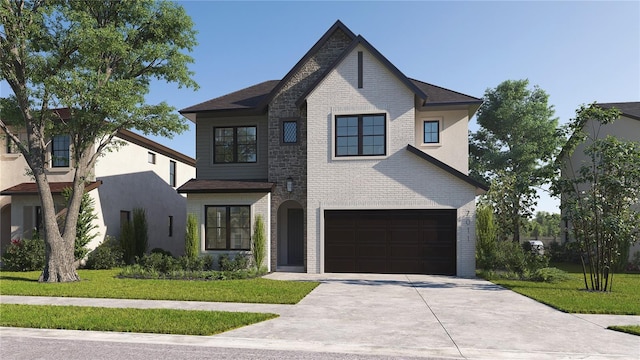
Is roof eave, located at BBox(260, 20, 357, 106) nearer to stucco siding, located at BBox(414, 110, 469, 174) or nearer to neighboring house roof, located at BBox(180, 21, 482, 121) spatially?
neighboring house roof, located at BBox(180, 21, 482, 121)

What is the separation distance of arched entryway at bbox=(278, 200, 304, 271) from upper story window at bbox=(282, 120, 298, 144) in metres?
3.34

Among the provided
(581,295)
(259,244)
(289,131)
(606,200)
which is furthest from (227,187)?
(606,200)

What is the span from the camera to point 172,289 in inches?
488

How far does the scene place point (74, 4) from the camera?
1468 cm

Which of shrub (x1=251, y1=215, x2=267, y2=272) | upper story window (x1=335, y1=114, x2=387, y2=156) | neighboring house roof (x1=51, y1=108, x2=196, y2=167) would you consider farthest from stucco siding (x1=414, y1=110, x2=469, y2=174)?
neighboring house roof (x1=51, y1=108, x2=196, y2=167)

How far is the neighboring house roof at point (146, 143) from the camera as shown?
2036 cm

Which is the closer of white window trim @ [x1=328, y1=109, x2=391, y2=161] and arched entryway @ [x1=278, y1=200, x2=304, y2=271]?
white window trim @ [x1=328, y1=109, x2=391, y2=161]

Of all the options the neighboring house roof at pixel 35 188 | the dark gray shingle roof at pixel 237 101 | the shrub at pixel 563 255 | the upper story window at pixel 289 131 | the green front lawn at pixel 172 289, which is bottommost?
the shrub at pixel 563 255

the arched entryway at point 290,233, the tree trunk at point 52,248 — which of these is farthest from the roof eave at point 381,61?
the tree trunk at point 52,248

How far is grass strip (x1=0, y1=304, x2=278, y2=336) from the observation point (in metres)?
7.75

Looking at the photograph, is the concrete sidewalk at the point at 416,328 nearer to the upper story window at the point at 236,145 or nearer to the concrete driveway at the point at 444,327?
the concrete driveway at the point at 444,327

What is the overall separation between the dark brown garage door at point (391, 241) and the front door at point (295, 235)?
3112 mm

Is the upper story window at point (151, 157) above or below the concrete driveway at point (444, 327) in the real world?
above

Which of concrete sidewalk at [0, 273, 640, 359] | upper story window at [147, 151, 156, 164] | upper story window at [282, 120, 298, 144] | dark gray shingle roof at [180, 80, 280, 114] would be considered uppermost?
dark gray shingle roof at [180, 80, 280, 114]
